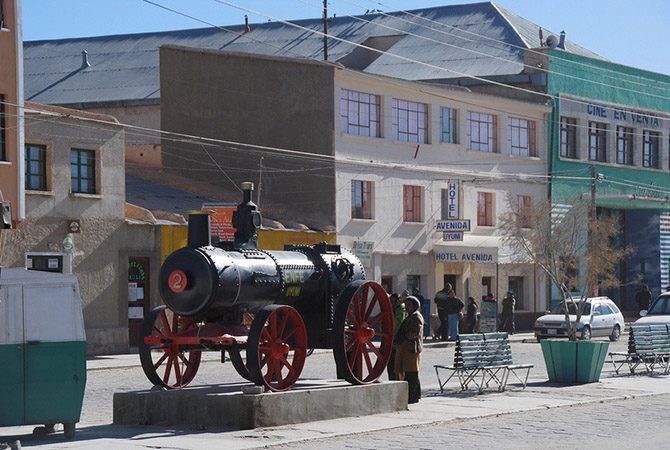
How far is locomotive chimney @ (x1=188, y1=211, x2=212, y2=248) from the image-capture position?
18.7 metres

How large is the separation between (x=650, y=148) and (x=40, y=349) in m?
49.6

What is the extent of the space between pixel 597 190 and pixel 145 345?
138 feet

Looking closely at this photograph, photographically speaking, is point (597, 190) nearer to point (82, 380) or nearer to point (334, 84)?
point (334, 84)

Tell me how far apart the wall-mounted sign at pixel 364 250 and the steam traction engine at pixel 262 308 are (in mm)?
25200

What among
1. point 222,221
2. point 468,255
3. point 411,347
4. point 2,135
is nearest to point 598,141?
point 468,255

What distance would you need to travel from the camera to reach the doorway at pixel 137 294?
38.8 meters

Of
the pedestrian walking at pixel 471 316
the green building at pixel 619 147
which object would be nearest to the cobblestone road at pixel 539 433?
the pedestrian walking at pixel 471 316

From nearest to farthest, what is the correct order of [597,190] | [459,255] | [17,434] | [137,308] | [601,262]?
[17,434], [137,308], [459,255], [601,262], [597,190]

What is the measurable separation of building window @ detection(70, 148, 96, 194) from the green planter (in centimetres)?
1612

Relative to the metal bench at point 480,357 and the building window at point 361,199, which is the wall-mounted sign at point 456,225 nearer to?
the building window at point 361,199

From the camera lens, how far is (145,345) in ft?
60.8

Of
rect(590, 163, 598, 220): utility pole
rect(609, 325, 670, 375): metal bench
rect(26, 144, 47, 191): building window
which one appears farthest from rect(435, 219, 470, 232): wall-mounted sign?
rect(609, 325, 670, 375): metal bench

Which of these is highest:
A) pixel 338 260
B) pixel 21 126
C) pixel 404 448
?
pixel 21 126

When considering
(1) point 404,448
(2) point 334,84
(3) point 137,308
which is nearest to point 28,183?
(3) point 137,308
